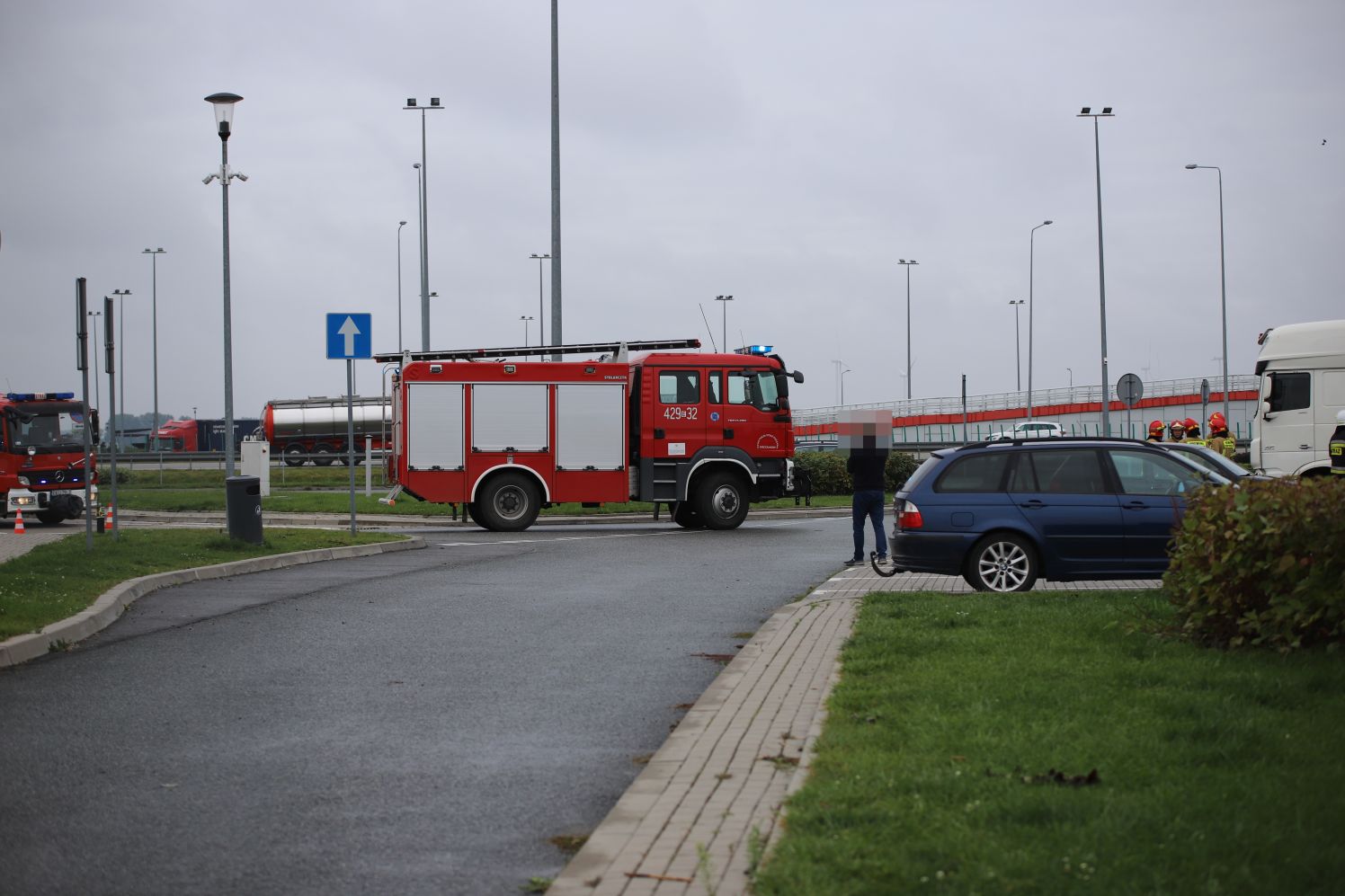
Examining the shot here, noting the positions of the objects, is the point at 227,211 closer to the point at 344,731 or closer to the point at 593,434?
the point at 593,434

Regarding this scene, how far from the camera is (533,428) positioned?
24.4 m

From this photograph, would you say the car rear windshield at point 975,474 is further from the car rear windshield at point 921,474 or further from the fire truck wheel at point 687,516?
the fire truck wheel at point 687,516

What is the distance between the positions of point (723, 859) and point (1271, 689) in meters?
3.46

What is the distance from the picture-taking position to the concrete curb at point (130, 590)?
9867 millimetres

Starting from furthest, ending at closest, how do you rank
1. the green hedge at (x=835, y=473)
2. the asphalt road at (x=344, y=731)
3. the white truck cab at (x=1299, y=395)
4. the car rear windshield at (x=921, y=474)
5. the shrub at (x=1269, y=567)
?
1. the green hedge at (x=835, y=473)
2. the white truck cab at (x=1299, y=395)
3. the car rear windshield at (x=921, y=474)
4. the shrub at (x=1269, y=567)
5. the asphalt road at (x=344, y=731)

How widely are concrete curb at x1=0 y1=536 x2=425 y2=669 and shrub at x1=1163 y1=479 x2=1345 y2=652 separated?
24.1 feet

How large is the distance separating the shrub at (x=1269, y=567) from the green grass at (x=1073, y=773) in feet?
0.64

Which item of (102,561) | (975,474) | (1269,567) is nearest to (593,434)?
(102,561)

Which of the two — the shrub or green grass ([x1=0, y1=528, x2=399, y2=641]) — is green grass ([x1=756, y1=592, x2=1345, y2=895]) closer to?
the shrub

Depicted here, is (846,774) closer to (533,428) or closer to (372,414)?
(533,428)

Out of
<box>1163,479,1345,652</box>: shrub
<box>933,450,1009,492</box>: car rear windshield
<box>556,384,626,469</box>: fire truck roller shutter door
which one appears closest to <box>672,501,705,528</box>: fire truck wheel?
<box>556,384,626,469</box>: fire truck roller shutter door

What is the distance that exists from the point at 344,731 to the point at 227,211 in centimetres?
1765

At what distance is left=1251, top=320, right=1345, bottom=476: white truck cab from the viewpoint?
22594 millimetres

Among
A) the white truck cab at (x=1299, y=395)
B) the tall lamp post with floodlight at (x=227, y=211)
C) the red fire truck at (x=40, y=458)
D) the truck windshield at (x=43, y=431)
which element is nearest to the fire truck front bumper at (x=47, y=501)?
the red fire truck at (x=40, y=458)
